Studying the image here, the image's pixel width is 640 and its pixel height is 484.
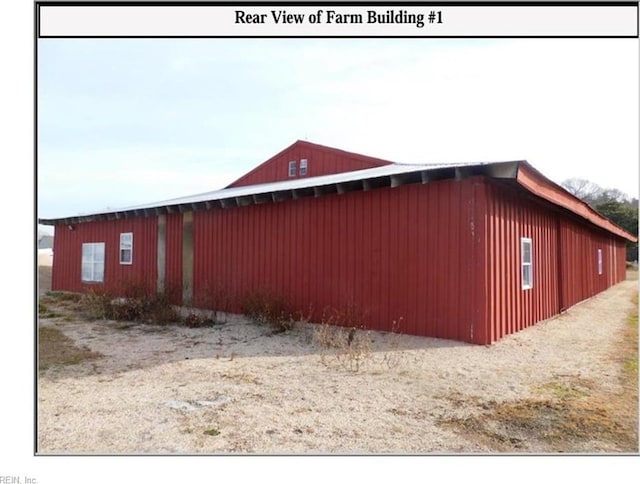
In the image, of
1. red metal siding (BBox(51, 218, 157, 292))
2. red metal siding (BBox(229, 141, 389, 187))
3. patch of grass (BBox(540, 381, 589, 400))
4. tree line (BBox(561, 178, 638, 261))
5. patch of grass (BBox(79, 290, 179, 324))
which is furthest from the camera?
tree line (BBox(561, 178, 638, 261))

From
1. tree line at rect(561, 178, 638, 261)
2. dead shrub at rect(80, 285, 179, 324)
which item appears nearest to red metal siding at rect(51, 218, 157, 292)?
dead shrub at rect(80, 285, 179, 324)

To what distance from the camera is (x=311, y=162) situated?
59.4 feet

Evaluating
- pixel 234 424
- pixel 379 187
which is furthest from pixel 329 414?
pixel 379 187

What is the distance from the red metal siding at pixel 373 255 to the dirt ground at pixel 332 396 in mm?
593

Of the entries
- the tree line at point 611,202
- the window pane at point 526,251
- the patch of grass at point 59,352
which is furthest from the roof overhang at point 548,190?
the tree line at point 611,202

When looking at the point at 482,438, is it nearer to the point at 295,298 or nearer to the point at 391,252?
the point at 391,252

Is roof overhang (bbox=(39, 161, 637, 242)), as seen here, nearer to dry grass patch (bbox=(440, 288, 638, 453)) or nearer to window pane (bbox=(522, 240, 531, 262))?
window pane (bbox=(522, 240, 531, 262))

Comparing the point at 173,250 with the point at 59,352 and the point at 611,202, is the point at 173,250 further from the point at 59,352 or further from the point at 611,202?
the point at 611,202

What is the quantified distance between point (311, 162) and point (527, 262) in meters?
10.8

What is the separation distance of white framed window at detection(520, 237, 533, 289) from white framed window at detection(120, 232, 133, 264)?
10914 millimetres

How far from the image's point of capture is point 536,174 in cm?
743

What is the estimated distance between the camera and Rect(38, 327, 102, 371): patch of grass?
5.91 meters

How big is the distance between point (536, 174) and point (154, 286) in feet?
31.1

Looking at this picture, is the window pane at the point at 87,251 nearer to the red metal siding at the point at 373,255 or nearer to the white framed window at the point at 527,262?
the red metal siding at the point at 373,255
